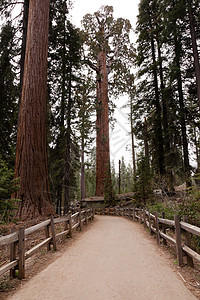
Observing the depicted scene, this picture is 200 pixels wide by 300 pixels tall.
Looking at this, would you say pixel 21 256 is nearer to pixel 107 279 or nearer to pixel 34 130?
pixel 107 279

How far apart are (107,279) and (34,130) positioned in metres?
5.57

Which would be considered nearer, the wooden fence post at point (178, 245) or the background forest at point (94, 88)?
the wooden fence post at point (178, 245)

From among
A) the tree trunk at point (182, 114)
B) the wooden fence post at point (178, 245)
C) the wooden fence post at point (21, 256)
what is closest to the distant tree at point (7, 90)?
the wooden fence post at point (21, 256)

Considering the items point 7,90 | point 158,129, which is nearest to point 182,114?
point 158,129

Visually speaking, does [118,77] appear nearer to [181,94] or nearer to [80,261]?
[181,94]

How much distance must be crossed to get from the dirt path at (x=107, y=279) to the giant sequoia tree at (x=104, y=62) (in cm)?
1490

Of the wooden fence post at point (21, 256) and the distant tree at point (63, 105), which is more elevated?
the distant tree at point (63, 105)

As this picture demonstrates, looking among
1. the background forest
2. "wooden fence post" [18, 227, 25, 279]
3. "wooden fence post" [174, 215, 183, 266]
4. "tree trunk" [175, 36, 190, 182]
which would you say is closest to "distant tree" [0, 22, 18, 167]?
the background forest

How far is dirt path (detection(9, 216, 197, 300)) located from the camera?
282 centimetres

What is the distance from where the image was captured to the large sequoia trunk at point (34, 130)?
6.83 meters

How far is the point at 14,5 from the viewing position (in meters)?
9.78

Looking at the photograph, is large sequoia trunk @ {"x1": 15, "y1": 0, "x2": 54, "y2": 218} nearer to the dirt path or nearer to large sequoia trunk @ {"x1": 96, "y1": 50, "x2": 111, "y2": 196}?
the dirt path

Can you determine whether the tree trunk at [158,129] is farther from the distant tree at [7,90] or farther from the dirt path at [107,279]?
the dirt path at [107,279]

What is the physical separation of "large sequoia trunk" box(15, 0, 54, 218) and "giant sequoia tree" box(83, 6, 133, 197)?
11139 mm
